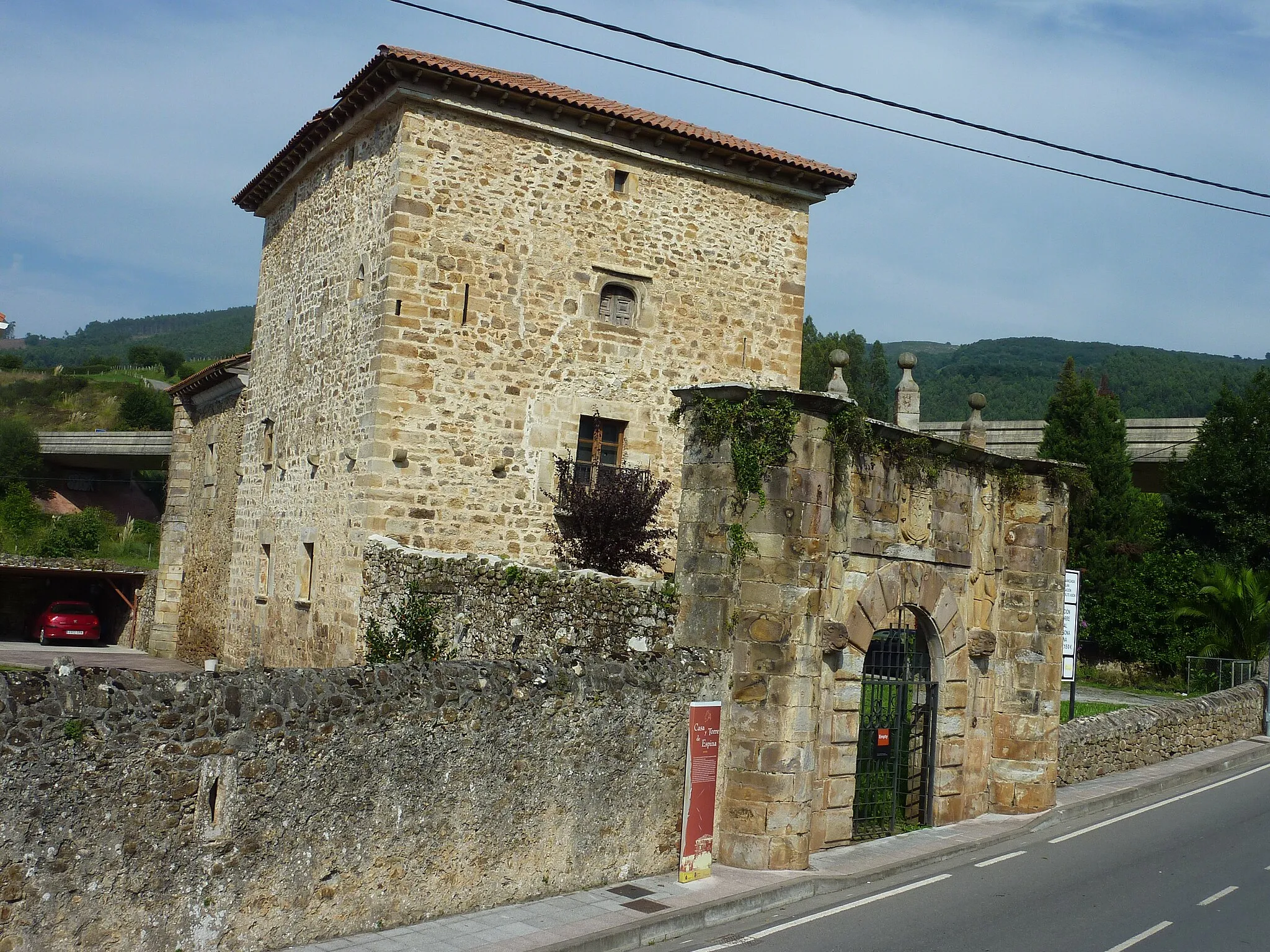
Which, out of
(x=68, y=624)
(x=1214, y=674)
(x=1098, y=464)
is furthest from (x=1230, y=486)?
(x=68, y=624)

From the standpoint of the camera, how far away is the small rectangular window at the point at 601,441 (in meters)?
18.7

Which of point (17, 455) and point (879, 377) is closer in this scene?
point (17, 455)

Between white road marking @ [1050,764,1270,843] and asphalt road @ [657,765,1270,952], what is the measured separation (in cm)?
6

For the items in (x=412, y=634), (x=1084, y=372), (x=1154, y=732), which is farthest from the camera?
(x=1084, y=372)

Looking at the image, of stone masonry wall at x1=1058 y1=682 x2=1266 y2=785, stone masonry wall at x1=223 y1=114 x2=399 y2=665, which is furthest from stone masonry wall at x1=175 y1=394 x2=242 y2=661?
stone masonry wall at x1=1058 y1=682 x2=1266 y2=785

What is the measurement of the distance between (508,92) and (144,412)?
74280mm

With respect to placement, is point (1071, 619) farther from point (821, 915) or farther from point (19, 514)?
point (19, 514)

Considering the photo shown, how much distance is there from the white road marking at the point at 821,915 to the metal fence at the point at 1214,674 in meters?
18.2

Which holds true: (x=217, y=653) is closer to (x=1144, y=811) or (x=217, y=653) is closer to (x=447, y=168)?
(x=447, y=168)

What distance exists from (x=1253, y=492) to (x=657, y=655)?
29128 millimetres

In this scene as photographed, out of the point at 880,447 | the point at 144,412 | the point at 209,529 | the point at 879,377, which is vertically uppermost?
the point at 879,377

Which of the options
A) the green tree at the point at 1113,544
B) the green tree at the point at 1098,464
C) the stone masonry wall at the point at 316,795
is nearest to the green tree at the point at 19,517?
the green tree at the point at 1098,464

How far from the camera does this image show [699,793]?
10.5m

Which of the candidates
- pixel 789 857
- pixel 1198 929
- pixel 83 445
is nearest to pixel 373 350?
pixel 789 857
